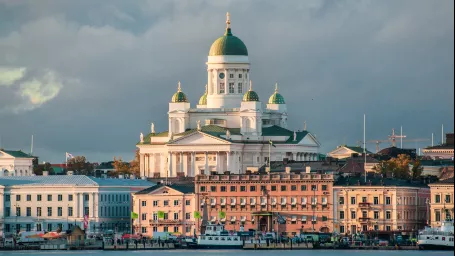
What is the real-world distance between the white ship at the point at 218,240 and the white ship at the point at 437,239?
16.2 metres

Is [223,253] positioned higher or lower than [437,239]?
lower

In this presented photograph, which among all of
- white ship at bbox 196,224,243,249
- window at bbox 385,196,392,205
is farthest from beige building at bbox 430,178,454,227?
white ship at bbox 196,224,243,249

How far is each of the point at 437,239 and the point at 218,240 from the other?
19.1 m

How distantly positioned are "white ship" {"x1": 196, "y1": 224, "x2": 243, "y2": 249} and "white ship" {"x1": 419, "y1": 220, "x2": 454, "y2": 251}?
1622cm

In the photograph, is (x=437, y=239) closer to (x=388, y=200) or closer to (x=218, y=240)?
(x=218, y=240)

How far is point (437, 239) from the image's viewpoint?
177375 mm

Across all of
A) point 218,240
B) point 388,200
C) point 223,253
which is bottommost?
point 223,253

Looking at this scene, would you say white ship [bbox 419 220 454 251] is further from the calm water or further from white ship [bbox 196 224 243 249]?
white ship [bbox 196 224 243 249]

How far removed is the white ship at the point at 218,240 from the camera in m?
186

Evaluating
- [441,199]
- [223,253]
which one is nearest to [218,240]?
[223,253]

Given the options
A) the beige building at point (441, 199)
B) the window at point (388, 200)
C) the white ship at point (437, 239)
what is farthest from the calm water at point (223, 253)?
the window at point (388, 200)

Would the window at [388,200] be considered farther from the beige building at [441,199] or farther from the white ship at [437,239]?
the white ship at [437,239]

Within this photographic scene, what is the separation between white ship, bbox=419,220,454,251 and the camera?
177000mm

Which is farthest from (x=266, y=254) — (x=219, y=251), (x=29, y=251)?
(x=29, y=251)
